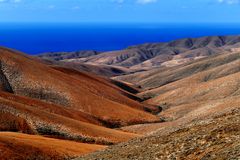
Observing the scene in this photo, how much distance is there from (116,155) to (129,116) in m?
50.8

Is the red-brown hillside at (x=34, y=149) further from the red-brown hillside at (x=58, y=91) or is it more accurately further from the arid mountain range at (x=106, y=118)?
the red-brown hillside at (x=58, y=91)

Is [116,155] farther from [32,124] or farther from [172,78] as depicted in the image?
[172,78]

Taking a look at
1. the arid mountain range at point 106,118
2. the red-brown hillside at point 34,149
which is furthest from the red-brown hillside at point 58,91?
the red-brown hillside at point 34,149

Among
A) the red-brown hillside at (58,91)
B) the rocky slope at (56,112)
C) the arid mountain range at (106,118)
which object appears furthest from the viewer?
the red-brown hillside at (58,91)

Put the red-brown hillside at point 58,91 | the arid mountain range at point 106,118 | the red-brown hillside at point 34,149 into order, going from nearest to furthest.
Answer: the arid mountain range at point 106,118
the red-brown hillside at point 34,149
the red-brown hillside at point 58,91

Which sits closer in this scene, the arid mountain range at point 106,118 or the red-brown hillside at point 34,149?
the arid mountain range at point 106,118

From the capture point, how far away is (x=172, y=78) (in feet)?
519

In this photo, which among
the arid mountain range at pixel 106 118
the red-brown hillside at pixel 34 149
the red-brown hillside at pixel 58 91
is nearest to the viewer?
the arid mountain range at pixel 106 118

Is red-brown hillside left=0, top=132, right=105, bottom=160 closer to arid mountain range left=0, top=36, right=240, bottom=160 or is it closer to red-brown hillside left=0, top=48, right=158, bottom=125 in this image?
arid mountain range left=0, top=36, right=240, bottom=160

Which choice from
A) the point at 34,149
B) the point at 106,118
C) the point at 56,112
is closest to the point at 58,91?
the point at 106,118

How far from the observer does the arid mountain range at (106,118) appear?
2655 cm

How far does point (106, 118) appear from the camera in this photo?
7775 cm

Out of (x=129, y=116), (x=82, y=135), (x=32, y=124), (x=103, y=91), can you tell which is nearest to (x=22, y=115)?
(x=32, y=124)

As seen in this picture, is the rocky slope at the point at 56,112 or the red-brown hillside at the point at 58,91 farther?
the red-brown hillside at the point at 58,91
